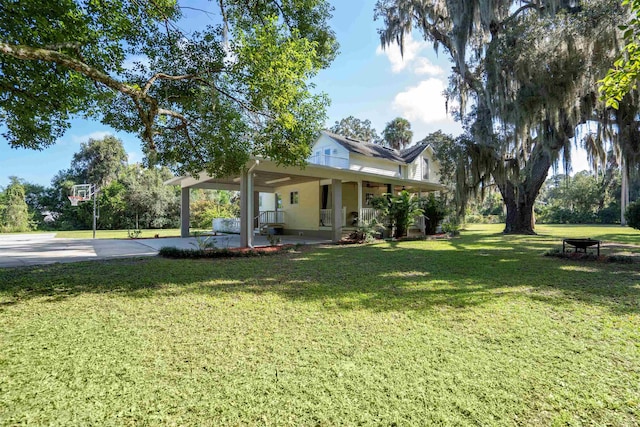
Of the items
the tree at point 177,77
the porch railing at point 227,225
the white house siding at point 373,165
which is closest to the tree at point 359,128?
the white house siding at point 373,165

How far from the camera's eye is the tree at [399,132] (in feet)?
105

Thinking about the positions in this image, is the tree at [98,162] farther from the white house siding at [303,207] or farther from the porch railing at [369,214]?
the porch railing at [369,214]

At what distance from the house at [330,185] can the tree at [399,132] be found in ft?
38.6

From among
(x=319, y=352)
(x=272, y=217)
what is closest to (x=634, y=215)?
(x=319, y=352)

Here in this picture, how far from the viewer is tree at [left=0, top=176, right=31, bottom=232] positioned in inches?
910

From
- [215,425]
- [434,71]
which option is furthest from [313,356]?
[434,71]

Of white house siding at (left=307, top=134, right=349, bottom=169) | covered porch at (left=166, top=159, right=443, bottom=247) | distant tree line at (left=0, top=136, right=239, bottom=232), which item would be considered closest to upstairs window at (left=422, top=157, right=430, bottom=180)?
covered porch at (left=166, top=159, right=443, bottom=247)

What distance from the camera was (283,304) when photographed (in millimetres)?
4422

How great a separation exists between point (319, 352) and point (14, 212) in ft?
105

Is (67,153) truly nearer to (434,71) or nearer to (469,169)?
(434,71)

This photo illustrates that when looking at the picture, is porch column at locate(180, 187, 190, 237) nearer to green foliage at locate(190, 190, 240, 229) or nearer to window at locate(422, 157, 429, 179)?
green foliage at locate(190, 190, 240, 229)

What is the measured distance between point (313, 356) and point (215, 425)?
3.61ft

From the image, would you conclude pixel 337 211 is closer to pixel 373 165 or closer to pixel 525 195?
pixel 373 165

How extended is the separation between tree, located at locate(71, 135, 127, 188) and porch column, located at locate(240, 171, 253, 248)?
31840 mm
